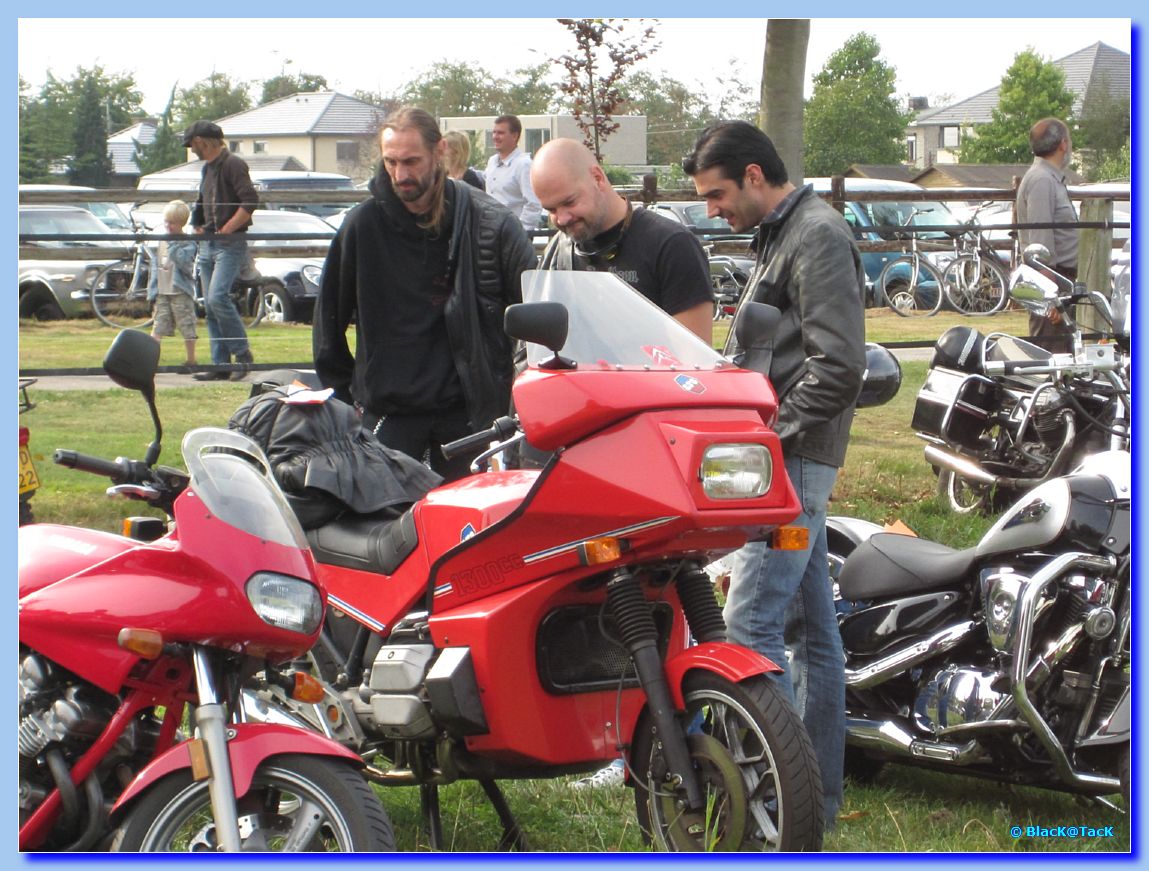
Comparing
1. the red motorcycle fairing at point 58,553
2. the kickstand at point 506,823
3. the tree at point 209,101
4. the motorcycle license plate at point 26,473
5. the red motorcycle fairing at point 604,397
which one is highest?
the tree at point 209,101

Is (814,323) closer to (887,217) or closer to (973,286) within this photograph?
(973,286)

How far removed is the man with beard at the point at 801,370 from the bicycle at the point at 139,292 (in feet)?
22.2

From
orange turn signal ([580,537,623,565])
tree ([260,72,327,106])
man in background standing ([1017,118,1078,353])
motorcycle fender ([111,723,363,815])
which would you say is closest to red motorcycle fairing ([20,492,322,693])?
motorcycle fender ([111,723,363,815])

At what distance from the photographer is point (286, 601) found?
309 cm

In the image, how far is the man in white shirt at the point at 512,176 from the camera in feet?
36.7

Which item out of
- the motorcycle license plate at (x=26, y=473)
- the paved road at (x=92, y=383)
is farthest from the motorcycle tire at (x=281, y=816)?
the paved road at (x=92, y=383)

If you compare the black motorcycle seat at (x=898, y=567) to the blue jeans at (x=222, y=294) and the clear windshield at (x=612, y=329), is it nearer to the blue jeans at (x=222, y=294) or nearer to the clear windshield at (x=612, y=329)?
the clear windshield at (x=612, y=329)

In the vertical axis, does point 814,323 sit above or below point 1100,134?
below

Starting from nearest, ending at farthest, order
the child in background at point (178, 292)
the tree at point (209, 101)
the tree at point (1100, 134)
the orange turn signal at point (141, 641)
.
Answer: the orange turn signal at point (141, 641) < the child in background at point (178, 292) < the tree at point (1100, 134) < the tree at point (209, 101)

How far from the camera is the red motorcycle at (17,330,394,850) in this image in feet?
9.36

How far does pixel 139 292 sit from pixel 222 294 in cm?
263

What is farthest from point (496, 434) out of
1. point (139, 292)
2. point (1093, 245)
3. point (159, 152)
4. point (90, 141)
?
point (159, 152)

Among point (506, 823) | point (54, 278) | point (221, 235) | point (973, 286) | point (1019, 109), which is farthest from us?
point (1019, 109)

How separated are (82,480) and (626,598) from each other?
18.7 feet
